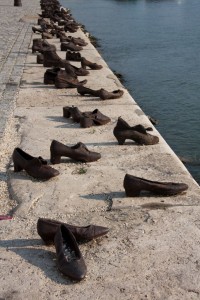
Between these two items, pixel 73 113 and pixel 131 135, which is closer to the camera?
pixel 131 135

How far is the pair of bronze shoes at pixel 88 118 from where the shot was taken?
757 cm

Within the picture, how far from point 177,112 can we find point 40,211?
672cm

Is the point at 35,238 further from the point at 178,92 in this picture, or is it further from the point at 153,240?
the point at 178,92

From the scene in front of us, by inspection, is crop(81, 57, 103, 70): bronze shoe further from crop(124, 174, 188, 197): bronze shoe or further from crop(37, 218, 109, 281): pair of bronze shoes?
crop(37, 218, 109, 281): pair of bronze shoes

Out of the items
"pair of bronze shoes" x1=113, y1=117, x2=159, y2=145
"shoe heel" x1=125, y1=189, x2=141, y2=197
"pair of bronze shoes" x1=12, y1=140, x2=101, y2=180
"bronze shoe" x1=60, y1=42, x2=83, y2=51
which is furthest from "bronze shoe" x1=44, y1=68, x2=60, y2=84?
"shoe heel" x1=125, y1=189, x2=141, y2=197

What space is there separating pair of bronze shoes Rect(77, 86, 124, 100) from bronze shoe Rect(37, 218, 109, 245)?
4896mm

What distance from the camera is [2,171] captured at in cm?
598

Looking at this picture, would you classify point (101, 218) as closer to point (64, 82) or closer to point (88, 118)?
point (88, 118)

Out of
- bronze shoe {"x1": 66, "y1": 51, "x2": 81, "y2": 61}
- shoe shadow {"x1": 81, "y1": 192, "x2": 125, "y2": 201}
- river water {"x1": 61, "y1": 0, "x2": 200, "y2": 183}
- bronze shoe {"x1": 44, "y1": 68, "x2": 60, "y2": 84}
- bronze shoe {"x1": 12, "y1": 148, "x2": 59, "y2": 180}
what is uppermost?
bronze shoe {"x1": 12, "y1": 148, "x2": 59, "y2": 180}

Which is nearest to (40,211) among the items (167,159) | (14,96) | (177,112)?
Result: (167,159)


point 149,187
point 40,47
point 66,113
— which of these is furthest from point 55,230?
point 40,47

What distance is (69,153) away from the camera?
610cm

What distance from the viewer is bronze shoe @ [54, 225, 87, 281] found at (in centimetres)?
394

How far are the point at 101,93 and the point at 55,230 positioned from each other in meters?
5.01
